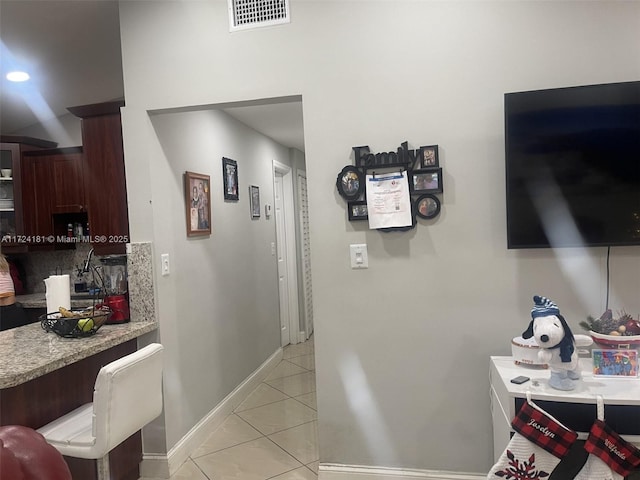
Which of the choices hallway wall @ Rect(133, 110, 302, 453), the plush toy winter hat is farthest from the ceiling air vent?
the plush toy winter hat

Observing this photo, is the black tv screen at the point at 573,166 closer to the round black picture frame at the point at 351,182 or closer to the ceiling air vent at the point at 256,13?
the round black picture frame at the point at 351,182

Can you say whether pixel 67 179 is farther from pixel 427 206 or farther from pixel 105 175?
pixel 427 206

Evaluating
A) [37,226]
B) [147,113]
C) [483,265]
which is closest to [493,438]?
[483,265]

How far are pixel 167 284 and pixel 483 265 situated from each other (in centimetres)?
180

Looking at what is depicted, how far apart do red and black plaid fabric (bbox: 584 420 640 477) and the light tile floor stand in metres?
1.51

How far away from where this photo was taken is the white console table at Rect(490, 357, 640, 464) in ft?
5.20

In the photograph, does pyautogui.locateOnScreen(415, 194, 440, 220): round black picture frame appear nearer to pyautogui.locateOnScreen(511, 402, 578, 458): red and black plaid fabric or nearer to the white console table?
the white console table

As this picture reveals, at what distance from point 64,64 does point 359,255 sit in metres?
2.67

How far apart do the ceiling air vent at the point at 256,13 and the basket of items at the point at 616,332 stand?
2.07 meters

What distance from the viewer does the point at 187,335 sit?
2834mm

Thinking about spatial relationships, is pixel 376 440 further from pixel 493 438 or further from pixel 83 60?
pixel 83 60

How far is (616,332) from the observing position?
1771mm

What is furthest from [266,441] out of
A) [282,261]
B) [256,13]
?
[256,13]

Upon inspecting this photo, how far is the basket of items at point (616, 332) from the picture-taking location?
1.75m
